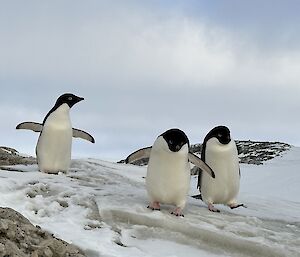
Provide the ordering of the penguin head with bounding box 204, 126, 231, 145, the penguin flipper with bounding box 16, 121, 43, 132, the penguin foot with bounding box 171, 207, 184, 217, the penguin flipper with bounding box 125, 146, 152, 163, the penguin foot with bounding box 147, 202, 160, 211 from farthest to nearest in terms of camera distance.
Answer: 1. the penguin flipper with bounding box 16, 121, 43, 132
2. the penguin head with bounding box 204, 126, 231, 145
3. the penguin flipper with bounding box 125, 146, 152, 163
4. the penguin foot with bounding box 147, 202, 160, 211
5. the penguin foot with bounding box 171, 207, 184, 217

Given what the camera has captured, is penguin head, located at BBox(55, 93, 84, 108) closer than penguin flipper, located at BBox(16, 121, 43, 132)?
Yes

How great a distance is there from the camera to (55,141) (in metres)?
9.23

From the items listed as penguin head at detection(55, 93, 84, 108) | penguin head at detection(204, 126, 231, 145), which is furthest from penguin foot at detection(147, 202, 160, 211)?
penguin head at detection(55, 93, 84, 108)

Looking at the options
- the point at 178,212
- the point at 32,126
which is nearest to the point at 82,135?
the point at 32,126

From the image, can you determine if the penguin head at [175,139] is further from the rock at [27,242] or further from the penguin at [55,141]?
the penguin at [55,141]

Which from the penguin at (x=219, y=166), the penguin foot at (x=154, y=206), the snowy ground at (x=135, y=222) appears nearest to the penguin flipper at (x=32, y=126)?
the snowy ground at (x=135, y=222)

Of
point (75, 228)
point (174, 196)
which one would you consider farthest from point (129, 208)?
point (75, 228)

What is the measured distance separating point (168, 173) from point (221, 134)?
3.83 ft

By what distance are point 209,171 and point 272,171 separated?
10315mm

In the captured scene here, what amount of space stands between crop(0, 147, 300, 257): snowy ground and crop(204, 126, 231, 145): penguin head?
2.91ft

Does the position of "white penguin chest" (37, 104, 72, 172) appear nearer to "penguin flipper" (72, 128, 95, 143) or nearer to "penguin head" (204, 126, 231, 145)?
"penguin flipper" (72, 128, 95, 143)

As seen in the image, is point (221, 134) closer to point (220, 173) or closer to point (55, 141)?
point (220, 173)

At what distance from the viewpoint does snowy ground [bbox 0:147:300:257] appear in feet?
17.6

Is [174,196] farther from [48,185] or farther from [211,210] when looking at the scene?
[48,185]
